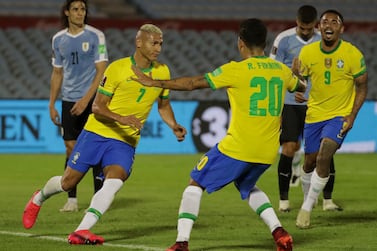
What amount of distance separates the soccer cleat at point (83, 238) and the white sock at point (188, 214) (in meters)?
0.89

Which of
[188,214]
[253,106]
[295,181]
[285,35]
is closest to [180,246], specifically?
Result: [188,214]

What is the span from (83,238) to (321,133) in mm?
2817

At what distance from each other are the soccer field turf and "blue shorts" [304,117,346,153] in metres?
0.70

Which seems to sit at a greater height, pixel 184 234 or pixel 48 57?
pixel 184 234

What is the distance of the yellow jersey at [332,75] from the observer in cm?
1002

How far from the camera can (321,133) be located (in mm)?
A: 10250

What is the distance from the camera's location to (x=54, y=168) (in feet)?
53.8

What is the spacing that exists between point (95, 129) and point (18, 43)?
1571 cm

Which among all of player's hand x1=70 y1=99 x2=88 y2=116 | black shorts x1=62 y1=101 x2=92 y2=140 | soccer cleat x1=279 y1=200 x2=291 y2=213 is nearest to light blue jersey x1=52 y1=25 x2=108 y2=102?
black shorts x1=62 y1=101 x2=92 y2=140

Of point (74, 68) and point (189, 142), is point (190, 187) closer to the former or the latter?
point (74, 68)

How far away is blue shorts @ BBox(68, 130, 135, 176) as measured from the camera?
8867mm

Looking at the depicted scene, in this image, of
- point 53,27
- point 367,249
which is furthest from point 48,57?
point 367,249

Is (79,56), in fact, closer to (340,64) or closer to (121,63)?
(121,63)

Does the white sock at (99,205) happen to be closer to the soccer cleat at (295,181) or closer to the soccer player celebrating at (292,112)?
the soccer player celebrating at (292,112)
